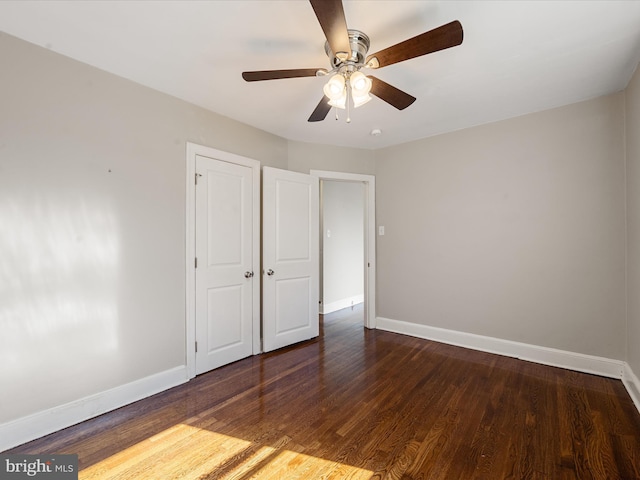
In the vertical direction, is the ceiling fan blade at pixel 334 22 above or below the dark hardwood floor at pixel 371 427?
above

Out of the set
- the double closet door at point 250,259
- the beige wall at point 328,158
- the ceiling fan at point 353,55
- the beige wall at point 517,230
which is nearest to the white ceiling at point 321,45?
the ceiling fan at point 353,55

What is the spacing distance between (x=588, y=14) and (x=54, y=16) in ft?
9.98

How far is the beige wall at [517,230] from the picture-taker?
268 centimetres

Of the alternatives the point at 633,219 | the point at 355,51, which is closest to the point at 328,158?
the point at 355,51

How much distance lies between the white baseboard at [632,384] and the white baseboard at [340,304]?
3543 millimetres

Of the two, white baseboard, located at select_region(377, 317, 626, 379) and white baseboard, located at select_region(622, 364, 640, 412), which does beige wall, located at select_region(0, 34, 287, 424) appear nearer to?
white baseboard, located at select_region(377, 317, 626, 379)

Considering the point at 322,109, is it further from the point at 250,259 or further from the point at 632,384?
the point at 632,384

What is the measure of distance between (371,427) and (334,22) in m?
2.36

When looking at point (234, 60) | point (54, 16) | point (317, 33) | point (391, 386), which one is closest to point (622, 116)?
point (317, 33)

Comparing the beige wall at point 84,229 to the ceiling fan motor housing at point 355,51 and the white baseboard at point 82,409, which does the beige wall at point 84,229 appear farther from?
the ceiling fan motor housing at point 355,51

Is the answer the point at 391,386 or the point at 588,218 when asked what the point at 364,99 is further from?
the point at 588,218

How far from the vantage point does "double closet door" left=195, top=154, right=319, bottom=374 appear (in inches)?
112

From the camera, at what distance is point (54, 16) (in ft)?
5.54

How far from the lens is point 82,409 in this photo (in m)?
2.07
